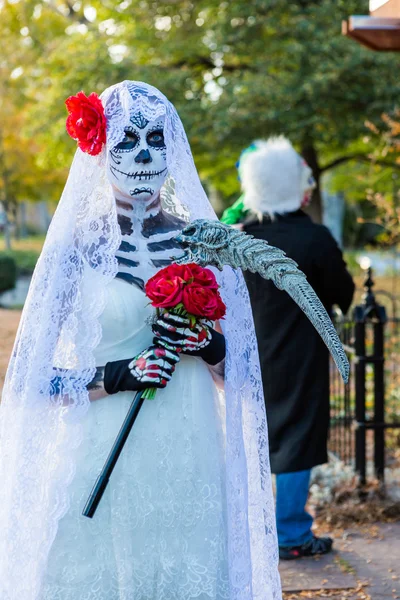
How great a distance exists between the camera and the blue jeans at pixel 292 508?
14.5ft

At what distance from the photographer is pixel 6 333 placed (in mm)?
14023

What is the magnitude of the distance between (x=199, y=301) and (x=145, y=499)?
684 millimetres

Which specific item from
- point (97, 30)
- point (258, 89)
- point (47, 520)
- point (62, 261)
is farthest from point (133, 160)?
A: point (97, 30)

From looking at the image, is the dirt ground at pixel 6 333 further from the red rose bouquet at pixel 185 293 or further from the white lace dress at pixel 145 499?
the red rose bouquet at pixel 185 293

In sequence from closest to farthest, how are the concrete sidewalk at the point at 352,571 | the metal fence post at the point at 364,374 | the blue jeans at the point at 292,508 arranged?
the concrete sidewalk at the point at 352,571 → the blue jeans at the point at 292,508 → the metal fence post at the point at 364,374

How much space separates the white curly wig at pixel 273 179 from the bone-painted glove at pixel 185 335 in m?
1.62

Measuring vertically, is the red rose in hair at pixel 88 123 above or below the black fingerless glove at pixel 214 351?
above

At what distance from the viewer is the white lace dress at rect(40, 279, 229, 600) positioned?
2.68 metres

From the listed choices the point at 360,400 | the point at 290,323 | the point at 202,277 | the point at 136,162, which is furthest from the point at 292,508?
the point at 136,162

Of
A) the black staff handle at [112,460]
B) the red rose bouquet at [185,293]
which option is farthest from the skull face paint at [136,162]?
the black staff handle at [112,460]

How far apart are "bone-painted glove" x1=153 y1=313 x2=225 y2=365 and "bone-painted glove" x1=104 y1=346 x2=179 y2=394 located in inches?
1.4

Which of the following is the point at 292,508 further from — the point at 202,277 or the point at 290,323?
the point at 202,277

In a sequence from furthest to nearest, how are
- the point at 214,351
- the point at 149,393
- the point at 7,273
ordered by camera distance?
the point at 7,273
the point at 214,351
the point at 149,393

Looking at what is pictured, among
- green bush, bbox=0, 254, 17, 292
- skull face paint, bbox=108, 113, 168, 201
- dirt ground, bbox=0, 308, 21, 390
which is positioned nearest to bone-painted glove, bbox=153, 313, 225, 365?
skull face paint, bbox=108, 113, 168, 201
